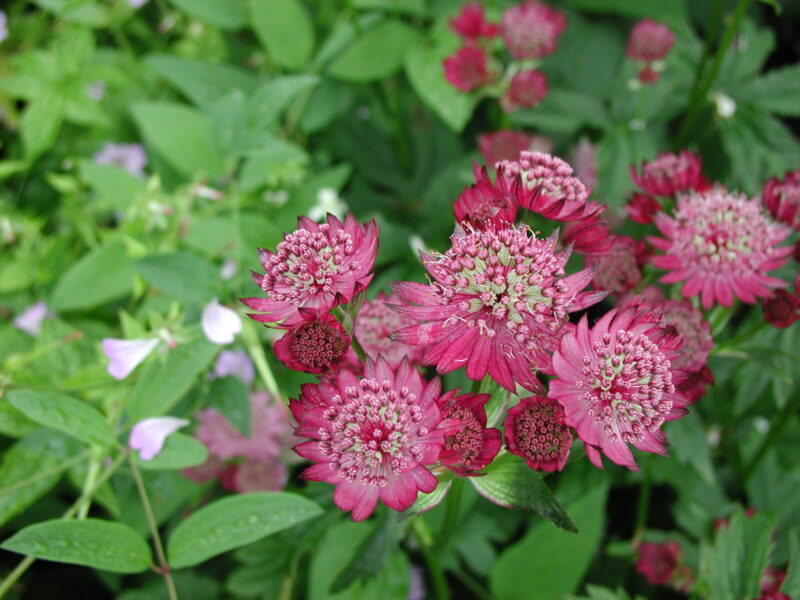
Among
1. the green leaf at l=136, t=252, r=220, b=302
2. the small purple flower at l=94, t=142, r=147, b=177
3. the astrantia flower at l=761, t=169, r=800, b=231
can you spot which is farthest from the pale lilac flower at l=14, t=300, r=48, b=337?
the astrantia flower at l=761, t=169, r=800, b=231

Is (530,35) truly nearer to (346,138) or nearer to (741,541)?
(346,138)

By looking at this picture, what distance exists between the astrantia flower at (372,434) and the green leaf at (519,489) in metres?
0.10

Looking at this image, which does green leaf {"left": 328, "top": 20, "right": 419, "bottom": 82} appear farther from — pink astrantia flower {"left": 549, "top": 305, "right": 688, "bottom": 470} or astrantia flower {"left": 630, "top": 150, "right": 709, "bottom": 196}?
pink astrantia flower {"left": 549, "top": 305, "right": 688, "bottom": 470}

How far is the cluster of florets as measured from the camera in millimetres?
1380

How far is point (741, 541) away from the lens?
1.00 meters

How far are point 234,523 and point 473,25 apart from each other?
114 cm

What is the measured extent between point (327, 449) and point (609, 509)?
1108 mm

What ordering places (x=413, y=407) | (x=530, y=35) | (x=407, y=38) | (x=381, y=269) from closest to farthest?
(x=413, y=407), (x=530, y=35), (x=407, y=38), (x=381, y=269)

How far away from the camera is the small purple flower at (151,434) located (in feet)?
2.99

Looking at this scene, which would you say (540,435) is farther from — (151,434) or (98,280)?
(98,280)

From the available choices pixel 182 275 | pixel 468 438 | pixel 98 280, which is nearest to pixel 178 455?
pixel 182 275

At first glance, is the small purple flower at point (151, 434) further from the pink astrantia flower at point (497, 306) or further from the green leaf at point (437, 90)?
the green leaf at point (437, 90)

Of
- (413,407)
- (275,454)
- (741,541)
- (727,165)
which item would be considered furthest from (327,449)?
(727,165)

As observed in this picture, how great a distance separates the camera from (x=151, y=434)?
0.93 metres
